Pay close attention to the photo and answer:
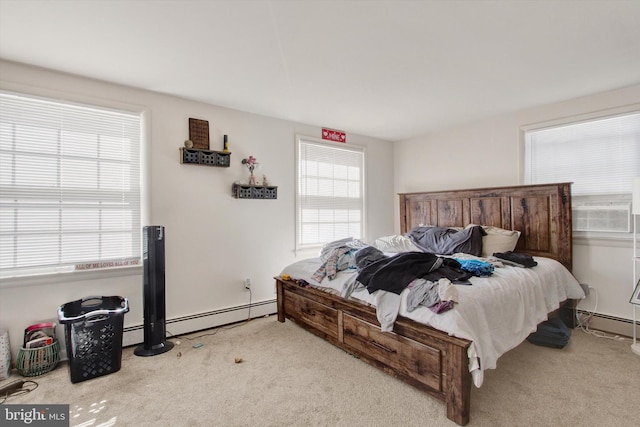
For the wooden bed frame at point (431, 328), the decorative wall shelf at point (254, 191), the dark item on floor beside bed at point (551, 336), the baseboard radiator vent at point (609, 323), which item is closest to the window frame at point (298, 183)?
the decorative wall shelf at point (254, 191)

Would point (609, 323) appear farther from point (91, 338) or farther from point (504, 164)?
point (91, 338)

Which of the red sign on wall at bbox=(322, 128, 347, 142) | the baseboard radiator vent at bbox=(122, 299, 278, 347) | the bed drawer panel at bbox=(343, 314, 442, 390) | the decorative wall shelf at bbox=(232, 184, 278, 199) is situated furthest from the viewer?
the red sign on wall at bbox=(322, 128, 347, 142)

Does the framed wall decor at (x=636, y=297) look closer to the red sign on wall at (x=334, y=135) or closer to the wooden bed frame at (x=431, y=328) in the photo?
the wooden bed frame at (x=431, y=328)

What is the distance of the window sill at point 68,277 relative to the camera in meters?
2.42

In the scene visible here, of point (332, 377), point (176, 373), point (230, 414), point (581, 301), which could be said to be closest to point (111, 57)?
point (176, 373)

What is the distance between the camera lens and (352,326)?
250 centimetres

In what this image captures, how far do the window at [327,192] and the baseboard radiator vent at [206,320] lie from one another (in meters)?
0.89

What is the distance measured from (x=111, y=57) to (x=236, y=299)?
2502mm

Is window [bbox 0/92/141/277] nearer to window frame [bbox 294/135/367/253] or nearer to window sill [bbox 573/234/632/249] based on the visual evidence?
window frame [bbox 294/135/367/253]

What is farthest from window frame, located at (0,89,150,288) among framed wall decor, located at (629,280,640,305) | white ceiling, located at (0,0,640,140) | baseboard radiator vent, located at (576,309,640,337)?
baseboard radiator vent, located at (576,309,640,337)

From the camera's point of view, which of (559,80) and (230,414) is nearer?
(230,414)

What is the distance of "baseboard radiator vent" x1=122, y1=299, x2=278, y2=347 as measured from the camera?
2.88 m

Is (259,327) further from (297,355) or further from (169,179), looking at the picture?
(169,179)

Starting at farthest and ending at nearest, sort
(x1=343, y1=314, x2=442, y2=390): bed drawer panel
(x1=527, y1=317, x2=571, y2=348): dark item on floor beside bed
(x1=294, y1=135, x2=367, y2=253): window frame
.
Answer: (x1=294, y1=135, x2=367, y2=253): window frame < (x1=527, y1=317, x2=571, y2=348): dark item on floor beside bed < (x1=343, y1=314, x2=442, y2=390): bed drawer panel
